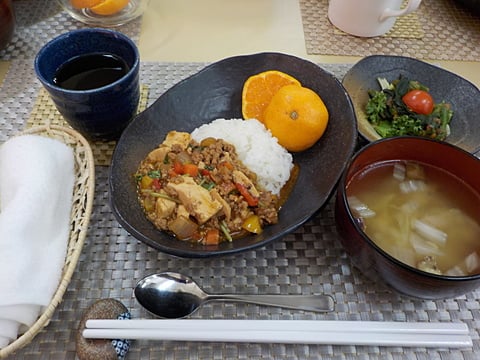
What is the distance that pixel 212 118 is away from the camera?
4.82 feet

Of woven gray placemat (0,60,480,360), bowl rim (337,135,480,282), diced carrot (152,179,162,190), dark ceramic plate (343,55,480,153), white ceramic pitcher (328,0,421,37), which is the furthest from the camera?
white ceramic pitcher (328,0,421,37)

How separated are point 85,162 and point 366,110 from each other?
935 mm

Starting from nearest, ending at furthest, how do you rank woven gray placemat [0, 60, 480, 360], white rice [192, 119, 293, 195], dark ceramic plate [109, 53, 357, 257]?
woven gray placemat [0, 60, 480, 360] → dark ceramic plate [109, 53, 357, 257] → white rice [192, 119, 293, 195]

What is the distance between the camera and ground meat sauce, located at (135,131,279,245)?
43.4 inches

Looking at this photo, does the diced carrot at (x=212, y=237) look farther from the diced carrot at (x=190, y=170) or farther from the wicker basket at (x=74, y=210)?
the wicker basket at (x=74, y=210)

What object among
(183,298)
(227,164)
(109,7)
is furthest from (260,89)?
(109,7)

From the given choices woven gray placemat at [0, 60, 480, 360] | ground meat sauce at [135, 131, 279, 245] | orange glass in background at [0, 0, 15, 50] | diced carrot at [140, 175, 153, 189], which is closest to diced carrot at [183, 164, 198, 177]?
ground meat sauce at [135, 131, 279, 245]

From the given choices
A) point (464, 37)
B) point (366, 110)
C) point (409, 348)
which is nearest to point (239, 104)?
point (366, 110)

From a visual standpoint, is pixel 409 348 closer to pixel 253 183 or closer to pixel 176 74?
pixel 253 183

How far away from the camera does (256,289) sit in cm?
107

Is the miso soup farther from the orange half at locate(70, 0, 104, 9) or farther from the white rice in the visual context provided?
the orange half at locate(70, 0, 104, 9)

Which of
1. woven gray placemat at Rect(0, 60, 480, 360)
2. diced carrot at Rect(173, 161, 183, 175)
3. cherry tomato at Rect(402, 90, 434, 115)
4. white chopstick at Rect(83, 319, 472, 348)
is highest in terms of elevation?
cherry tomato at Rect(402, 90, 434, 115)

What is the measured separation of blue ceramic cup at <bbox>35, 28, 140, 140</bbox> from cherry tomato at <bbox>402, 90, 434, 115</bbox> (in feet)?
2.98

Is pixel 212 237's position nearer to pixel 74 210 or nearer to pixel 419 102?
pixel 74 210
